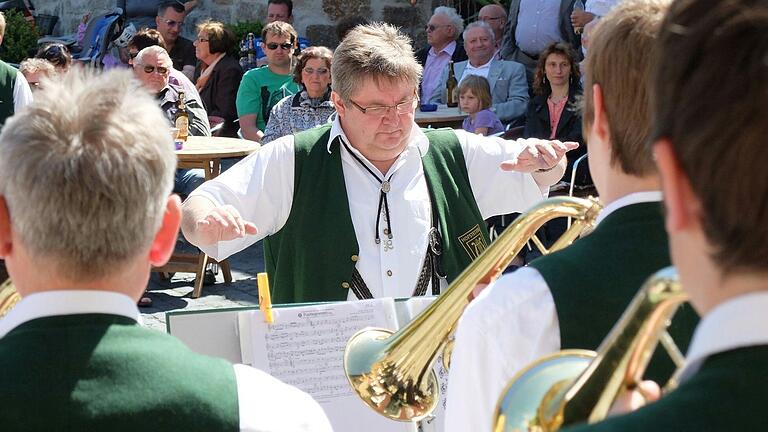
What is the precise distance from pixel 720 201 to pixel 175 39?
376 inches

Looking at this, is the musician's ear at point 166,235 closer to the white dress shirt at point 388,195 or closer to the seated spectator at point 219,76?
the white dress shirt at point 388,195

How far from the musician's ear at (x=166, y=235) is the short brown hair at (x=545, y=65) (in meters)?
5.45

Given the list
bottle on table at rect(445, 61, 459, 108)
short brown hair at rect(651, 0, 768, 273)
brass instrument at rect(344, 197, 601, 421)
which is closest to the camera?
short brown hair at rect(651, 0, 768, 273)

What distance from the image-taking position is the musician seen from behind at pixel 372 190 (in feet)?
9.45

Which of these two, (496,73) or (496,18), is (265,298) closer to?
(496,73)

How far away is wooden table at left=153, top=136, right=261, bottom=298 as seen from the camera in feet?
20.2

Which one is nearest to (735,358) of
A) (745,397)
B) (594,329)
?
(745,397)

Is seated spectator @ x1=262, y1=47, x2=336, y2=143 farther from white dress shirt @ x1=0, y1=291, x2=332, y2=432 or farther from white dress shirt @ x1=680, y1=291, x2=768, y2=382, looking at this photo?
white dress shirt @ x1=680, y1=291, x2=768, y2=382

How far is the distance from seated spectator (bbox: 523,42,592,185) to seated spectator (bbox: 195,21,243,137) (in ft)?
7.91

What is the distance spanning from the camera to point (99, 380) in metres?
1.31

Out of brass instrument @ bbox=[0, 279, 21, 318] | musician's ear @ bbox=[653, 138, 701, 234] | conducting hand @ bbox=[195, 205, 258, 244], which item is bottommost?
conducting hand @ bbox=[195, 205, 258, 244]

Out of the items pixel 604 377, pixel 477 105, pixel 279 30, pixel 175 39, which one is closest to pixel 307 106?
pixel 477 105

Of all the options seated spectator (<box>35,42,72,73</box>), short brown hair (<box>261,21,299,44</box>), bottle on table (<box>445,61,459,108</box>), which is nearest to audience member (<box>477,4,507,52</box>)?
bottle on table (<box>445,61,459,108</box>)

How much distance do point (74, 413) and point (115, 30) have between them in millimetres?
10849
